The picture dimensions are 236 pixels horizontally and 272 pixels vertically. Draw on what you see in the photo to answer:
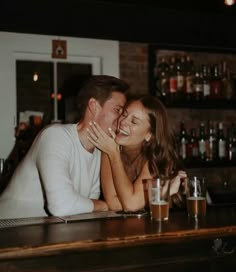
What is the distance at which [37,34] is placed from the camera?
3.63m

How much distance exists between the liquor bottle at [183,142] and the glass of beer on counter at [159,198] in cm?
231

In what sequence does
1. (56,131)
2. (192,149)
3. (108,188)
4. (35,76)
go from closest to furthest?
(56,131) → (108,188) → (35,76) → (192,149)

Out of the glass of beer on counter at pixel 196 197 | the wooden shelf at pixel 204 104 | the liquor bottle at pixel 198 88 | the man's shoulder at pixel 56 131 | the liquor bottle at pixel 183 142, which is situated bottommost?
the glass of beer on counter at pixel 196 197

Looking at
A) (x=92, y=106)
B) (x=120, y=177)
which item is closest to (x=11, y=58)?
(x=92, y=106)

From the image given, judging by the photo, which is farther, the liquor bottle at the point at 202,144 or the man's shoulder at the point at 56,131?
the liquor bottle at the point at 202,144

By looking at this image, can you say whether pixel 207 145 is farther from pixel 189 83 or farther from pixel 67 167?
pixel 67 167

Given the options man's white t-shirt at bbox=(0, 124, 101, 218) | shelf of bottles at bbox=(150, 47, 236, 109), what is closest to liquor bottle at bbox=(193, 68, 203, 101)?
shelf of bottles at bbox=(150, 47, 236, 109)

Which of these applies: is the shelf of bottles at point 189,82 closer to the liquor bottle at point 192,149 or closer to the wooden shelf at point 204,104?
the wooden shelf at point 204,104

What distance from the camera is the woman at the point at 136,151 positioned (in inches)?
70.4

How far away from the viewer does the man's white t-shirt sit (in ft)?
5.71

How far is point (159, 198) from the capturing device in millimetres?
1539

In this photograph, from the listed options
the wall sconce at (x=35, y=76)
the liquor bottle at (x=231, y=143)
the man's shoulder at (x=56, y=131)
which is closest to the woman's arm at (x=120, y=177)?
the man's shoulder at (x=56, y=131)

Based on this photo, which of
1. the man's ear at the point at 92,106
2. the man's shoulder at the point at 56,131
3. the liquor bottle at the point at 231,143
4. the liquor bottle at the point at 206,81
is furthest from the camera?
the liquor bottle at the point at 231,143

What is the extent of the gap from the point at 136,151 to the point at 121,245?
89 centimetres
